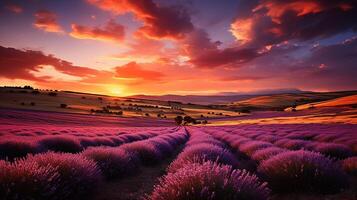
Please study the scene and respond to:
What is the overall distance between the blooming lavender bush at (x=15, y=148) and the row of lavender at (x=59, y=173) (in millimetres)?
3092

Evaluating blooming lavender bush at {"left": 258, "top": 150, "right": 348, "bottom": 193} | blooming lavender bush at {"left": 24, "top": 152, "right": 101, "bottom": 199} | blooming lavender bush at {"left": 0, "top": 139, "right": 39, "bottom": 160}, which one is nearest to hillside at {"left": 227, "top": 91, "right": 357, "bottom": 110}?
blooming lavender bush at {"left": 0, "top": 139, "right": 39, "bottom": 160}

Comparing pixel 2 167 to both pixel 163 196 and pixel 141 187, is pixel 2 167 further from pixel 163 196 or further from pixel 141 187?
pixel 141 187

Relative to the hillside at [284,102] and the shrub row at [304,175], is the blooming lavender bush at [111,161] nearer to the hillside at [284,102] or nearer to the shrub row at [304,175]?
the shrub row at [304,175]

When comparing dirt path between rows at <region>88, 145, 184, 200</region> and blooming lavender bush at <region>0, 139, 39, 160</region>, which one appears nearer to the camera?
dirt path between rows at <region>88, 145, 184, 200</region>

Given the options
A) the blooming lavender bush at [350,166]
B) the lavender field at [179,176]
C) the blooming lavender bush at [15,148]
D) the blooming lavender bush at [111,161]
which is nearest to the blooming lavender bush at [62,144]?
the lavender field at [179,176]

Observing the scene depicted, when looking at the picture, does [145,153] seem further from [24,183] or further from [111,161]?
[24,183]

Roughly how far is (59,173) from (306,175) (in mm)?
4771

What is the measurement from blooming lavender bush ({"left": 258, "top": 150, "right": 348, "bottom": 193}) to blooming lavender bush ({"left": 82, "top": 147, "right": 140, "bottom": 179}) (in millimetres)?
4086

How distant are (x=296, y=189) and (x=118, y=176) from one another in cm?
478

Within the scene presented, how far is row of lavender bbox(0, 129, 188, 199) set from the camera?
438 cm

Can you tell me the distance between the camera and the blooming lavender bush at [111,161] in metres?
8.24

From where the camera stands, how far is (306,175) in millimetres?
6059

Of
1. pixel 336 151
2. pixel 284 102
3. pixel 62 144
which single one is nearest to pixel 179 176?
pixel 336 151

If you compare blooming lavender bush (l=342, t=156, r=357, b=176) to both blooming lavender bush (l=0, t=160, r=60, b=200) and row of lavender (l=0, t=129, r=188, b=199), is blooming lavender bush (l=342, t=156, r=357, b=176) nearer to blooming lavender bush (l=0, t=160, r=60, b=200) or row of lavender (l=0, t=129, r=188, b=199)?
row of lavender (l=0, t=129, r=188, b=199)
